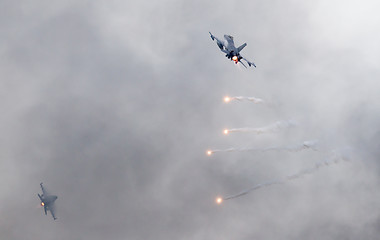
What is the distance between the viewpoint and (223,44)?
147 meters

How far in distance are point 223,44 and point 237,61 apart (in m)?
7.57

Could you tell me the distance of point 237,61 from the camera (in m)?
146
